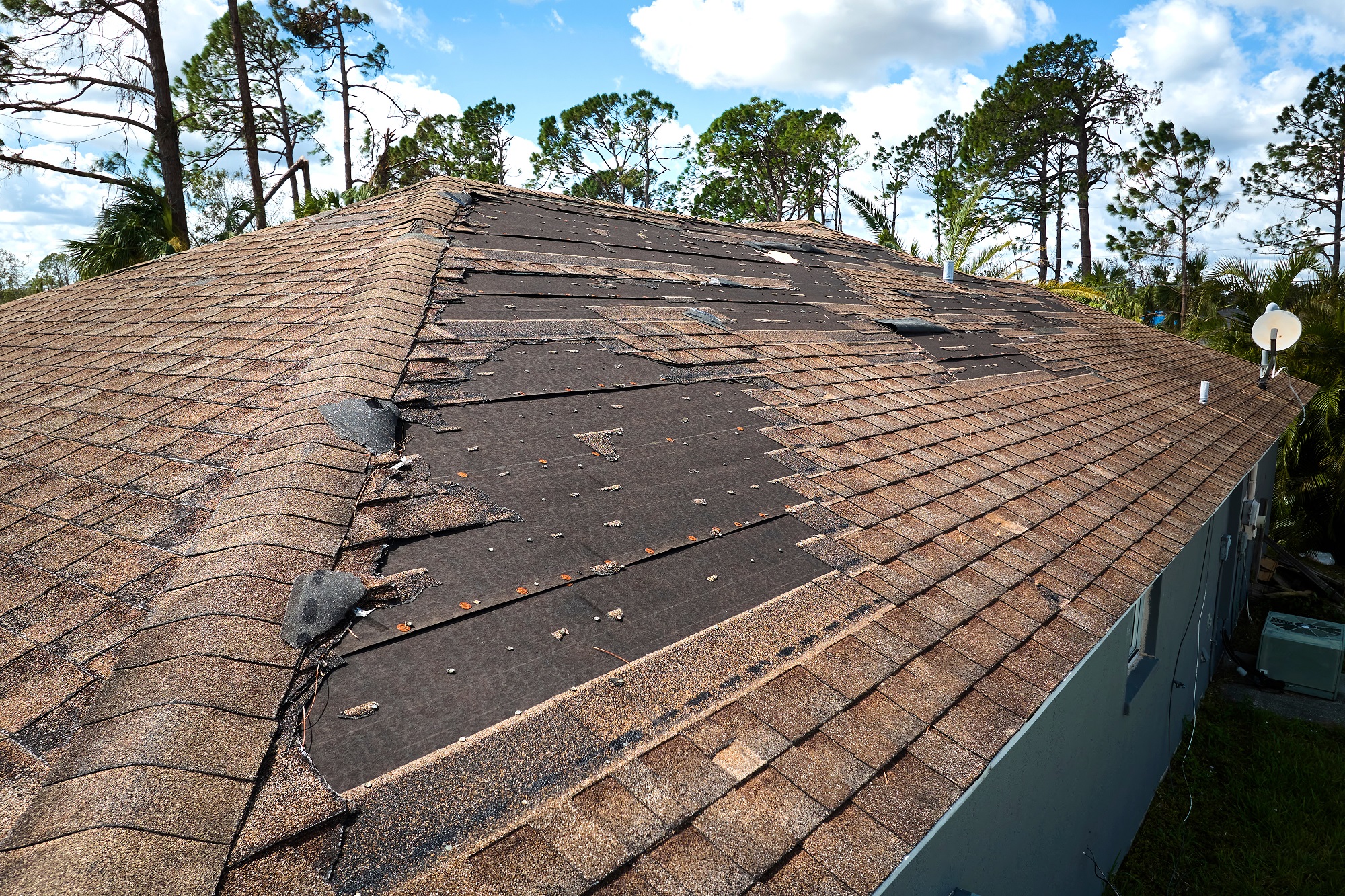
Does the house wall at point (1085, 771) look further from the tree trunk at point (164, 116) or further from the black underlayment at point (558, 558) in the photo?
the tree trunk at point (164, 116)

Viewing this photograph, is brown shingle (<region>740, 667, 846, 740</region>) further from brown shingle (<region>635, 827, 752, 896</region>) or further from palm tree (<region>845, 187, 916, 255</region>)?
palm tree (<region>845, 187, 916, 255</region>)

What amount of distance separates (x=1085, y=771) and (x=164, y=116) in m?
21.1

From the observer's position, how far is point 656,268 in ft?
24.1

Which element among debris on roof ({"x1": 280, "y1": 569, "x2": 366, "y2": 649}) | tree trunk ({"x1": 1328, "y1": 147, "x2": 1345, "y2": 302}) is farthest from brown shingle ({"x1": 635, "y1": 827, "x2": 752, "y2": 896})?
tree trunk ({"x1": 1328, "y1": 147, "x2": 1345, "y2": 302})

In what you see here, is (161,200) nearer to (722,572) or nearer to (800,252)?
(800,252)

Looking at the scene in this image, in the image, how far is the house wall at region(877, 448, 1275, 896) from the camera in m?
3.65

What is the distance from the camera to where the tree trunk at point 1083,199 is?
35.7 metres

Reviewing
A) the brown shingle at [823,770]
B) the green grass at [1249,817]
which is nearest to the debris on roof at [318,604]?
the brown shingle at [823,770]

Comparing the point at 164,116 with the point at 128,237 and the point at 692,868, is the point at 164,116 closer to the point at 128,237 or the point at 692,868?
the point at 128,237

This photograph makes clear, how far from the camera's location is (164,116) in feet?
56.1

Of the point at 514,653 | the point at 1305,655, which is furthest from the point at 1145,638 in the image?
the point at 514,653

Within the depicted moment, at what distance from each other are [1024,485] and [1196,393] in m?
7.19

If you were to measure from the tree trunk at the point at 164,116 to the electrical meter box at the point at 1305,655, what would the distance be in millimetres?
21627

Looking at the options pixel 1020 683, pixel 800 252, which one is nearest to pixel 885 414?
pixel 1020 683
